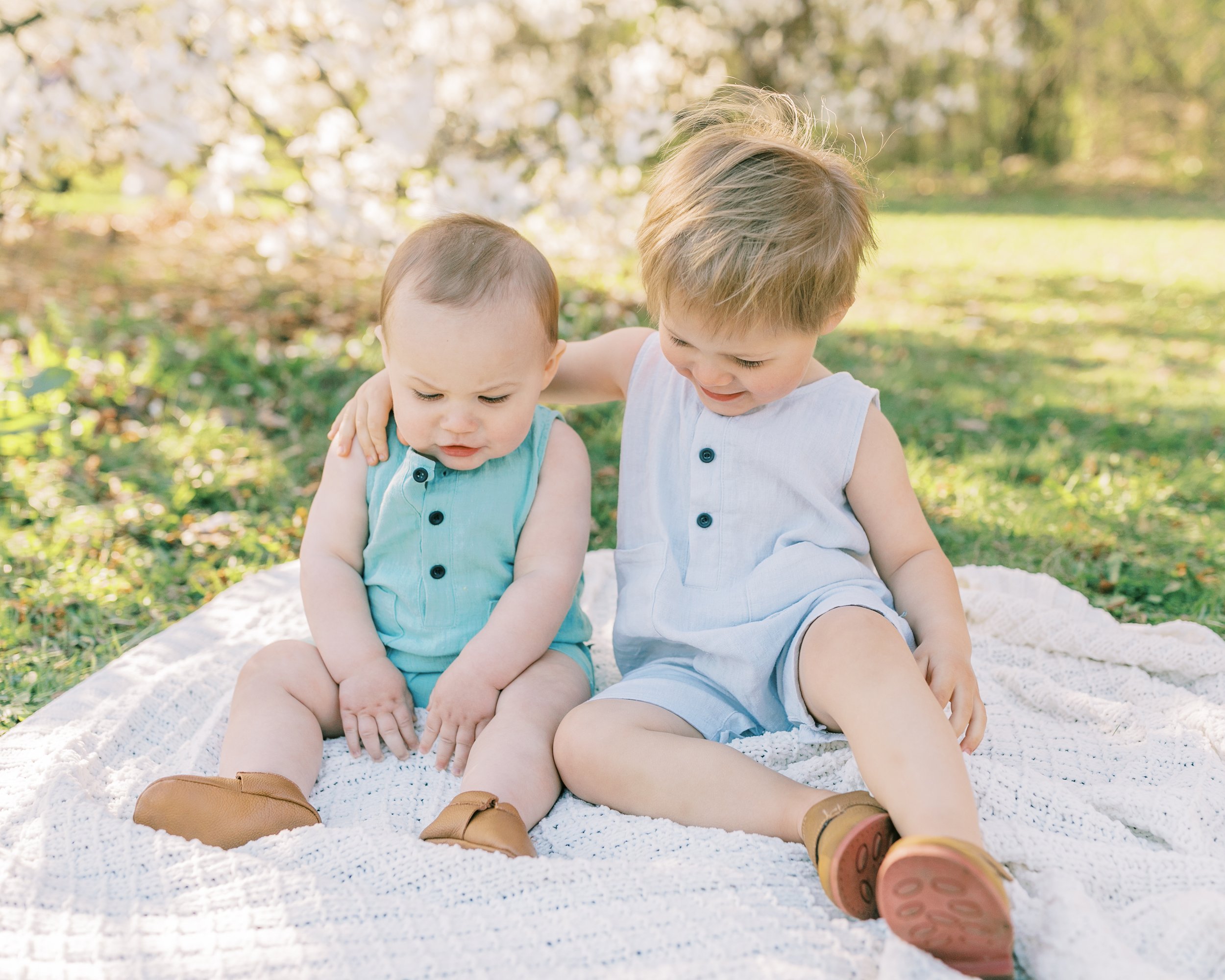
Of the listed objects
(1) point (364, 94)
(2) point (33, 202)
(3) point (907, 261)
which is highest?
(1) point (364, 94)

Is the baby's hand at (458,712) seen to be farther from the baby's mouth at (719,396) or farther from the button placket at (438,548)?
the baby's mouth at (719,396)

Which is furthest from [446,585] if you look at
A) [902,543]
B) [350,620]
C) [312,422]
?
[312,422]

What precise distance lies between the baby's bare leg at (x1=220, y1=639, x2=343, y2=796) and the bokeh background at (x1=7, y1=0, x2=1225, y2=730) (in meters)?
0.68

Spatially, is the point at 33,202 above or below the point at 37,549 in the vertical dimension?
above

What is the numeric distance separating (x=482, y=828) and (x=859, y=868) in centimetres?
57

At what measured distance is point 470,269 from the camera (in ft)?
6.13

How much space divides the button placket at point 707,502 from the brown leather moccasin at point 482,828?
56 centimetres

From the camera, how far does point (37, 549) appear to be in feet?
9.59

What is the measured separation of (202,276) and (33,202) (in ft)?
3.15

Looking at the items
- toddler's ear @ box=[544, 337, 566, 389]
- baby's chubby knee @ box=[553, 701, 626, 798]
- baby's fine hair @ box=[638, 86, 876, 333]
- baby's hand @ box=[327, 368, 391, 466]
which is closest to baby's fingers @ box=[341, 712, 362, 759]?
baby's chubby knee @ box=[553, 701, 626, 798]

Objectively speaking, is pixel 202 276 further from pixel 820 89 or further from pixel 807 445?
pixel 820 89

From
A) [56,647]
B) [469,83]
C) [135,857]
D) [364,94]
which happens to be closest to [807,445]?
Answer: [135,857]

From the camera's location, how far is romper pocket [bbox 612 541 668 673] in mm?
2023

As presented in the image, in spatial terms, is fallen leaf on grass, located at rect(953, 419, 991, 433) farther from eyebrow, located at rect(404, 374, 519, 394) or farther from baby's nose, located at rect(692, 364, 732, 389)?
eyebrow, located at rect(404, 374, 519, 394)
